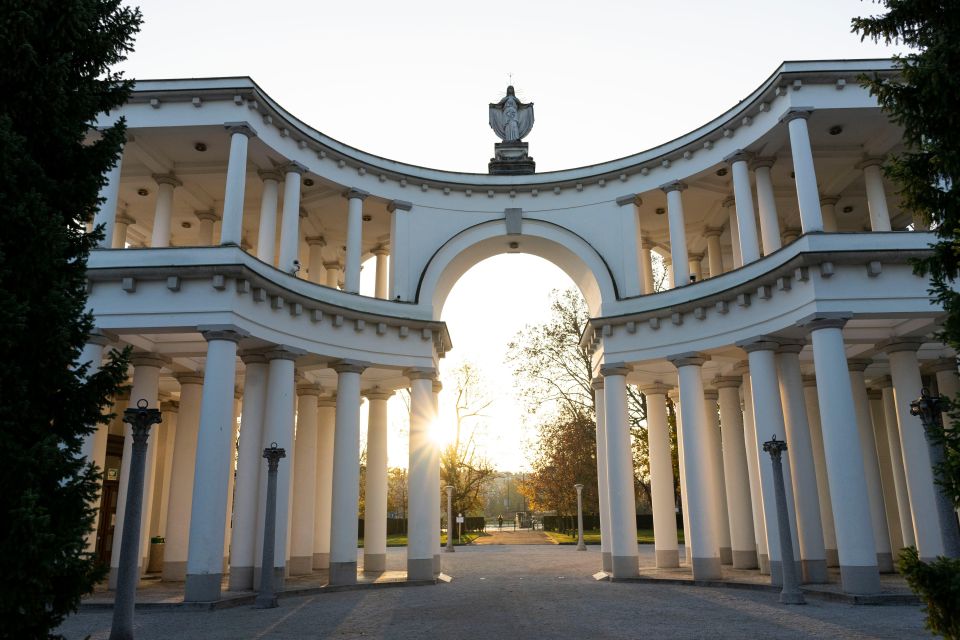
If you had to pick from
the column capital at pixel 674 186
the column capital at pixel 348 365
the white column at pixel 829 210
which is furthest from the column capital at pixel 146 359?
the white column at pixel 829 210

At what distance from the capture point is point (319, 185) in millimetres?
22812

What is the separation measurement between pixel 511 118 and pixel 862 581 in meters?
19.0

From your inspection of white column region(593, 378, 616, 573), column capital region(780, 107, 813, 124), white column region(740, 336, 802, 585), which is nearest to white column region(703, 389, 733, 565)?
white column region(593, 378, 616, 573)

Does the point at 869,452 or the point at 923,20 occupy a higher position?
the point at 923,20

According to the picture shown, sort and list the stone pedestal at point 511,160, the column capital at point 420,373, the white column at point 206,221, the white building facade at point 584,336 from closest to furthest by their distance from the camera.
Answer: the white building facade at point 584,336, the column capital at point 420,373, the white column at point 206,221, the stone pedestal at point 511,160

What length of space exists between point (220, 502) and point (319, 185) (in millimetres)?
10584

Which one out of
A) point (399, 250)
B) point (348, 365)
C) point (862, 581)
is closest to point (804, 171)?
point (862, 581)

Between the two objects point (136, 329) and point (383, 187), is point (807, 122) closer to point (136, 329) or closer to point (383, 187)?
point (383, 187)

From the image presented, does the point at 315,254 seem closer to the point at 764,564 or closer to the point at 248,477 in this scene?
the point at 248,477

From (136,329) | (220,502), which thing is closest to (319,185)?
(136,329)

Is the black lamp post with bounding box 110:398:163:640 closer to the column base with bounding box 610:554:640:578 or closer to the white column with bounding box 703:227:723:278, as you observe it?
the column base with bounding box 610:554:640:578

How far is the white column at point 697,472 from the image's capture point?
63.5 ft

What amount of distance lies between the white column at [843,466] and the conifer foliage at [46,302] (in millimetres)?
14514

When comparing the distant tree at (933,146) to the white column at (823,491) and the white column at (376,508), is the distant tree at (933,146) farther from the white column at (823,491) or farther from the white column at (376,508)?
the white column at (376,508)
